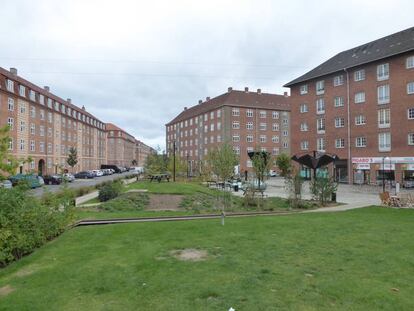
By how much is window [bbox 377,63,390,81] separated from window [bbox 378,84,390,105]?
3.36 feet

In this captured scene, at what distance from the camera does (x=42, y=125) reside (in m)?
62.3

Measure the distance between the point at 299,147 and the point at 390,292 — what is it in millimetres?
50614

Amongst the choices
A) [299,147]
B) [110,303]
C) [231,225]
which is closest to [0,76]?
[299,147]

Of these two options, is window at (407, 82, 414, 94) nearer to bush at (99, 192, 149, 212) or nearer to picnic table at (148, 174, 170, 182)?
picnic table at (148, 174, 170, 182)

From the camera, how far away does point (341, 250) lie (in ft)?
25.7

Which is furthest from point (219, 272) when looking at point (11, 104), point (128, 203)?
point (11, 104)

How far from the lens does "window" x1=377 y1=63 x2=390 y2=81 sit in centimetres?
4134

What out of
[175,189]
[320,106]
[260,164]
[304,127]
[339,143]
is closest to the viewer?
[260,164]

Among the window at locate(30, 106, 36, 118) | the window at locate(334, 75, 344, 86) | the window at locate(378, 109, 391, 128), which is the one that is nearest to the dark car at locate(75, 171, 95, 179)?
the window at locate(30, 106, 36, 118)

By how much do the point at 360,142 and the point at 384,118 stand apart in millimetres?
4268

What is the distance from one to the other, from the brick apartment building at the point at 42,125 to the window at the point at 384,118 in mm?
41982

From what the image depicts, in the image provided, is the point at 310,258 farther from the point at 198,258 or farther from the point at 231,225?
the point at 231,225

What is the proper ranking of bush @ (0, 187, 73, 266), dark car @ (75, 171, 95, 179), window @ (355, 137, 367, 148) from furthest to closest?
dark car @ (75, 171, 95, 179) < window @ (355, 137, 367, 148) < bush @ (0, 187, 73, 266)

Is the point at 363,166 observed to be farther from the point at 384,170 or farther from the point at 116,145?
the point at 116,145
